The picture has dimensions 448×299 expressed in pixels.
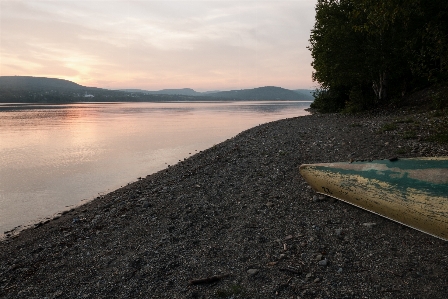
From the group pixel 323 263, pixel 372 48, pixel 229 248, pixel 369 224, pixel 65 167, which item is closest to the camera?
pixel 323 263

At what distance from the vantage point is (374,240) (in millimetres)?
6992

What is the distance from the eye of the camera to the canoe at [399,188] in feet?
22.6

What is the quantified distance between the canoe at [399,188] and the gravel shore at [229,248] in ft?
1.01

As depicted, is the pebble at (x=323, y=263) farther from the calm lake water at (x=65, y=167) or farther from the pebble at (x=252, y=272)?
the calm lake water at (x=65, y=167)

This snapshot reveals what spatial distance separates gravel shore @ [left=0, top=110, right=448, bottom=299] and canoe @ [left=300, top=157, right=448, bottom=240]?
1.01ft

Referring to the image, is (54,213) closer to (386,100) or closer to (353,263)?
(353,263)

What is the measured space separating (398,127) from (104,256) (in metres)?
16.9

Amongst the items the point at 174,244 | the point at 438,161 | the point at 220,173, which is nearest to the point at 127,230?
the point at 174,244

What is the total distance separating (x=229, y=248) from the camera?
742cm

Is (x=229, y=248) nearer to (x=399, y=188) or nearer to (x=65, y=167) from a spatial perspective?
(x=399, y=188)

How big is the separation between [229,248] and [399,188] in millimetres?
4610

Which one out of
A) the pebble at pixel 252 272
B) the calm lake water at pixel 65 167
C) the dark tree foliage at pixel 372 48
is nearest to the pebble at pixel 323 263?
the pebble at pixel 252 272

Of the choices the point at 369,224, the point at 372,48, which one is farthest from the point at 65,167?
the point at 372,48

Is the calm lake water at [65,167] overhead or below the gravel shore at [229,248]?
below
